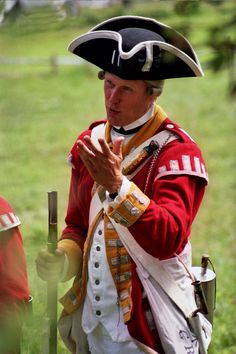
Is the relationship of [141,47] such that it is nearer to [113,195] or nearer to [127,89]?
[127,89]

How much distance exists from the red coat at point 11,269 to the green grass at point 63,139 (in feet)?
0.13

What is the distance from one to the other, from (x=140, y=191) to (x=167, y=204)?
0.11 m

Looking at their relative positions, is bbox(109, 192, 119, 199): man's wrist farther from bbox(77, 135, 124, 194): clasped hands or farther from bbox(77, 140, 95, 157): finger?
bbox(77, 140, 95, 157): finger

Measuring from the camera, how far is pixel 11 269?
2.94 metres

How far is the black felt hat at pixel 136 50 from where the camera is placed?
2803 millimetres

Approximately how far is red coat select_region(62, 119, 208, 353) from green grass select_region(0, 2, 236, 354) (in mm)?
310

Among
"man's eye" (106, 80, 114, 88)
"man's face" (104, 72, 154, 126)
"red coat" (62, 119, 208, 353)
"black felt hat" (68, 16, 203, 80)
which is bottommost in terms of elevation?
"red coat" (62, 119, 208, 353)

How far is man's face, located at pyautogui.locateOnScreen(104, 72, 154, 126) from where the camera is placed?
283cm

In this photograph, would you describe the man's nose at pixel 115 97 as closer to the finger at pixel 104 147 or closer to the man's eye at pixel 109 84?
the man's eye at pixel 109 84

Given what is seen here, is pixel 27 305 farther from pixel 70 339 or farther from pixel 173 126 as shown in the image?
pixel 173 126

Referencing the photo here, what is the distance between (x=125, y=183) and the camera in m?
2.61

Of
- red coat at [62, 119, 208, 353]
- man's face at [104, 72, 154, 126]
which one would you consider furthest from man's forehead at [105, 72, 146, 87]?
red coat at [62, 119, 208, 353]

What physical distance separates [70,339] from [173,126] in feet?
3.01

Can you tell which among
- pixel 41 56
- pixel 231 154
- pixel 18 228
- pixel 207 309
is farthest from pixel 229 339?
pixel 41 56
